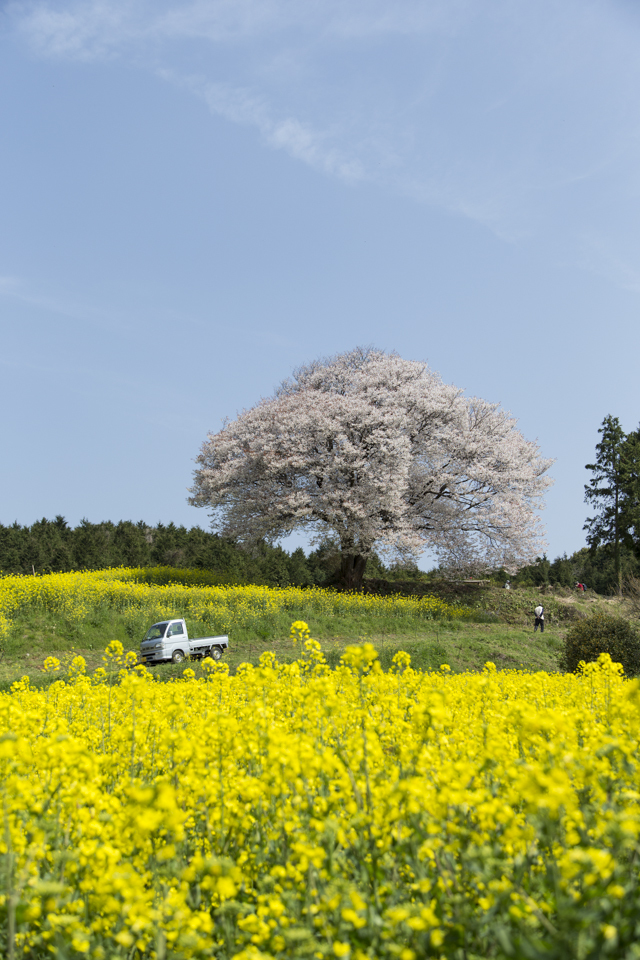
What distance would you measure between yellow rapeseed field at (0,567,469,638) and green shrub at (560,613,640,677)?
25.4ft

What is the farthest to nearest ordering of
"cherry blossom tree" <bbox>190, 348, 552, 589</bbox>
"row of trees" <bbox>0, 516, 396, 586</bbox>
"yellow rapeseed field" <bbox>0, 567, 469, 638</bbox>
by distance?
"row of trees" <bbox>0, 516, 396, 586</bbox> → "cherry blossom tree" <bbox>190, 348, 552, 589</bbox> → "yellow rapeseed field" <bbox>0, 567, 469, 638</bbox>

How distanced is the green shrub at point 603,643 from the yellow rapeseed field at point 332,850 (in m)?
10.5

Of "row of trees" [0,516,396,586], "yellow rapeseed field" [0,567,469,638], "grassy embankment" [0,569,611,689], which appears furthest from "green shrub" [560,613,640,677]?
"row of trees" [0,516,396,586]

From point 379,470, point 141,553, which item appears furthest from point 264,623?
point 141,553

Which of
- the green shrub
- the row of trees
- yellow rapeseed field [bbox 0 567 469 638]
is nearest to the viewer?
the green shrub

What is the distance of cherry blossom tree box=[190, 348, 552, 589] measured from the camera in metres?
23.8

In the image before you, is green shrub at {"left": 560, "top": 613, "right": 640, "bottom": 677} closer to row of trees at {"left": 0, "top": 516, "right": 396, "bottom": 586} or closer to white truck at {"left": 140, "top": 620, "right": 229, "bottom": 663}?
white truck at {"left": 140, "top": 620, "right": 229, "bottom": 663}

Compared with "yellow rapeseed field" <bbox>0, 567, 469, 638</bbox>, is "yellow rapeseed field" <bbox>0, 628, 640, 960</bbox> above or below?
above

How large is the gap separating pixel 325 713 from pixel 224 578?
23805 millimetres

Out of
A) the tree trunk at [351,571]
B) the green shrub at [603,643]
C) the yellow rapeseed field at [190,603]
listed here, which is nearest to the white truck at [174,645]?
the yellow rapeseed field at [190,603]

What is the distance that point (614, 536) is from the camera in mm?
37188

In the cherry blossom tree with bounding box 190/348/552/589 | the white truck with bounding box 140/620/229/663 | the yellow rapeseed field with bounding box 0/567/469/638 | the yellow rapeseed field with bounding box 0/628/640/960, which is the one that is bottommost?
the white truck with bounding box 140/620/229/663

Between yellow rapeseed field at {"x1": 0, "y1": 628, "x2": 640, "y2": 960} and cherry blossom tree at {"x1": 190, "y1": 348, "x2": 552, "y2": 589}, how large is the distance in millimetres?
20153

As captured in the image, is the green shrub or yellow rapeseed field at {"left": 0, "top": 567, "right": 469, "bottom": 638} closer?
the green shrub
